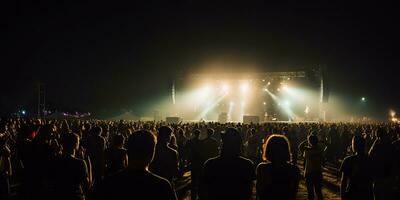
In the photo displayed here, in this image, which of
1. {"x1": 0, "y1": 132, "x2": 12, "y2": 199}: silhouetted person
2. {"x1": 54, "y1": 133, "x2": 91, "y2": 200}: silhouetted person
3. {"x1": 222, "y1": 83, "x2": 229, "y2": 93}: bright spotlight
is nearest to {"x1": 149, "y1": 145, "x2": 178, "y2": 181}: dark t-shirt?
{"x1": 54, "y1": 133, "x2": 91, "y2": 200}: silhouetted person

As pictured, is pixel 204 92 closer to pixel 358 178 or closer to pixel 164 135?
pixel 164 135

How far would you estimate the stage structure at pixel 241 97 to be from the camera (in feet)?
131

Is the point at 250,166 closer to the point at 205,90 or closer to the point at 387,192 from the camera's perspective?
the point at 387,192

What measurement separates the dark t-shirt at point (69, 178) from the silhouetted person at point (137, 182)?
1912mm

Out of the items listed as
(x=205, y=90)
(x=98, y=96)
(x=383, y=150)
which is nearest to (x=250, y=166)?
(x=383, y=150)

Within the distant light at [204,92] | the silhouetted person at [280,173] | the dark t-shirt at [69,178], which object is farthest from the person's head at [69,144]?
the distant light at [204,92]

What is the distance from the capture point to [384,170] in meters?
6.30

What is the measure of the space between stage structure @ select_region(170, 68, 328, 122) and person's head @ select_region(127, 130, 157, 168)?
116 feet

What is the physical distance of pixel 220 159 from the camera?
4.05 meters

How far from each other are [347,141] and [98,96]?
237 ft

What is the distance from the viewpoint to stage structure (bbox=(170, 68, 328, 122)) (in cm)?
3994

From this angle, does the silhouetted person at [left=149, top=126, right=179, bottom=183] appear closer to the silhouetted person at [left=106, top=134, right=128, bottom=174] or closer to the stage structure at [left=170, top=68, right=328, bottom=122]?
the silhouetted person at [left=106, top=134, right=128, bottom=174]

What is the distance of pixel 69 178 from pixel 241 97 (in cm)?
4140

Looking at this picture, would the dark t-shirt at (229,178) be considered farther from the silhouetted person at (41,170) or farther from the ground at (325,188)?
the ground at (325,188)
